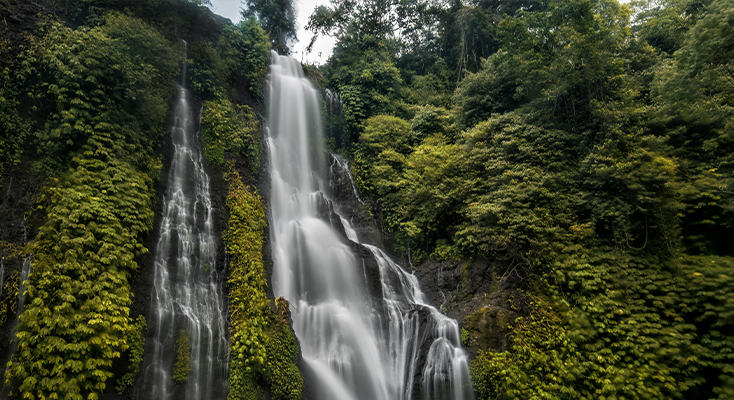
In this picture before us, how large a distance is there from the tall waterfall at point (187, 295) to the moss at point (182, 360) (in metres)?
0.07

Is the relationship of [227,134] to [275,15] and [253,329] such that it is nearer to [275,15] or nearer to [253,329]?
[253,329]

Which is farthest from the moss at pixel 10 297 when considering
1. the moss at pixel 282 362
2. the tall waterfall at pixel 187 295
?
the moss at pixel 282 362

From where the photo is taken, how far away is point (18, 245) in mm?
6758

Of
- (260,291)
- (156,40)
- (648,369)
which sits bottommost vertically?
(648,369)

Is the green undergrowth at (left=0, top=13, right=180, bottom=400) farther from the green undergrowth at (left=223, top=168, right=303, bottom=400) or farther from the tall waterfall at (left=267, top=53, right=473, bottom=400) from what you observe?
the tall waterfall at (left=267, top=53, right=473, bottom=400)

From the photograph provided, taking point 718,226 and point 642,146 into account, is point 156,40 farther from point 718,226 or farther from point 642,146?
point 718,226

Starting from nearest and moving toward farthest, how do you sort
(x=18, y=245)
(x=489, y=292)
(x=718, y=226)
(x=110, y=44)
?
(x=18, y=245) → (x=718, y=226) → (x=110, y=44) → (x=489, y=292)

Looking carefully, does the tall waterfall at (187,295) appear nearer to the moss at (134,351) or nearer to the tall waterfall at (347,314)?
the moss at (134,351)

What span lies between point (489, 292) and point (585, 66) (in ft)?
26.1

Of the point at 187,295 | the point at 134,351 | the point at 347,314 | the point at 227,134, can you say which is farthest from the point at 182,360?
the point at 227,134

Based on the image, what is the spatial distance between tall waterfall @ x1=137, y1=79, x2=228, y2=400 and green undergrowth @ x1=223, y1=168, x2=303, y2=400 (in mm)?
347

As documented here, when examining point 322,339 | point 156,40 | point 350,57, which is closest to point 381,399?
point 322,339

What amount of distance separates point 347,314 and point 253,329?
3.28 meters

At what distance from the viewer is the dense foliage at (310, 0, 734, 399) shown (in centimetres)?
723
